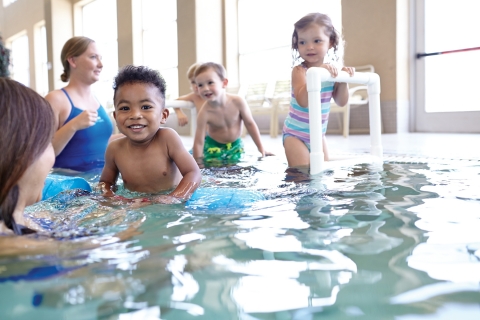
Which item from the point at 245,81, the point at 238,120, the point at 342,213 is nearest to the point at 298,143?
the point at 238,120

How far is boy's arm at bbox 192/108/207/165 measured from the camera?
4062 millimetres

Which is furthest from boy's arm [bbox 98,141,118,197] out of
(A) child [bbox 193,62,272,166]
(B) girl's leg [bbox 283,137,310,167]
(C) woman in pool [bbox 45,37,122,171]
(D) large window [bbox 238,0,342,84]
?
(D) large window [bbox 238,0,342,84]

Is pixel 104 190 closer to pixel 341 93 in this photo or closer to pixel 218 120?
pixel 341 93

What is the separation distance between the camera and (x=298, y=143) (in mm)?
3359

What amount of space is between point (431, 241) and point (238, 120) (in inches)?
124

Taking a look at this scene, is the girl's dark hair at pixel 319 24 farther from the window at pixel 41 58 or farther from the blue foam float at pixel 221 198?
the window at pixel 41 58

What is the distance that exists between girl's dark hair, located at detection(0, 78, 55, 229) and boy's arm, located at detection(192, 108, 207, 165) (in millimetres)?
2782

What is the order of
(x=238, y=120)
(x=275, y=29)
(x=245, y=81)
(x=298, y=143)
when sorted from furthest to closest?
(x=245, y=81) → (x=275, y=29) → (x=238, y=120) → (x=298, y=143)

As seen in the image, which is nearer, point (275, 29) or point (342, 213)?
point (342, 213)

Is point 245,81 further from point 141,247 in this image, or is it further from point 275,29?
point 141,247

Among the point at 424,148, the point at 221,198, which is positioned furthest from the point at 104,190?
the point at 424,148

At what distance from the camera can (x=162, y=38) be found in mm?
12766

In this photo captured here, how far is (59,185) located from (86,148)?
126 centimetres

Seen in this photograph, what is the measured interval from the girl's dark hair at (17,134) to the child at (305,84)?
2131 mm
